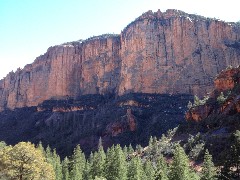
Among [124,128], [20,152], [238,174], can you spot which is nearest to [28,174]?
[20,152]

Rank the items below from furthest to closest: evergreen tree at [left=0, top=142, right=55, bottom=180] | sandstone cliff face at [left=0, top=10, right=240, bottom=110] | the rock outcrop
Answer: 1. sandstone cliff face at [left=0, top=10, right=240, bottom=110]
2. the rock outcrop
3. evergreen tree at [left=0, top=142, right=55, bottom=180]

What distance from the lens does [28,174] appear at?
3153 cm

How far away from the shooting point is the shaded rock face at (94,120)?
110625mm

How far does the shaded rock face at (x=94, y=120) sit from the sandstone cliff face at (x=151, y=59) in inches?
223

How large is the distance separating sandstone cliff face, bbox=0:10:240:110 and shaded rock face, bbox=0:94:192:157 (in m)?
5.67

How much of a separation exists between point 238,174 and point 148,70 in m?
104

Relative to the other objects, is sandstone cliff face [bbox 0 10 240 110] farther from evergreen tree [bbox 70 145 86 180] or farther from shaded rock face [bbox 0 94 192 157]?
evergreen tree [bbox 70 145 86 180]

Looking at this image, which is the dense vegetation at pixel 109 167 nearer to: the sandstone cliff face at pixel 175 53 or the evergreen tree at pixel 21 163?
the evergreen tree at pixel 21 163

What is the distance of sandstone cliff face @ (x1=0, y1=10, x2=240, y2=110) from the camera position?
134m

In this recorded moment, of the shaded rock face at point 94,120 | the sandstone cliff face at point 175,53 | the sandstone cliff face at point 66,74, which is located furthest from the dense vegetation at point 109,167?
the sandstone cliff face at point 66,74

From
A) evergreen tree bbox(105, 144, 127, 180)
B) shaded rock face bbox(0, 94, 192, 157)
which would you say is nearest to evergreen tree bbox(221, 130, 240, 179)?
evergreen tree bbox(105, 144, 127, 180)

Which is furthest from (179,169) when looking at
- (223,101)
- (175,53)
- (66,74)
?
(66,74)

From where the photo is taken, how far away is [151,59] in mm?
138375

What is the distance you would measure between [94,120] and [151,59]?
29.2 meters
